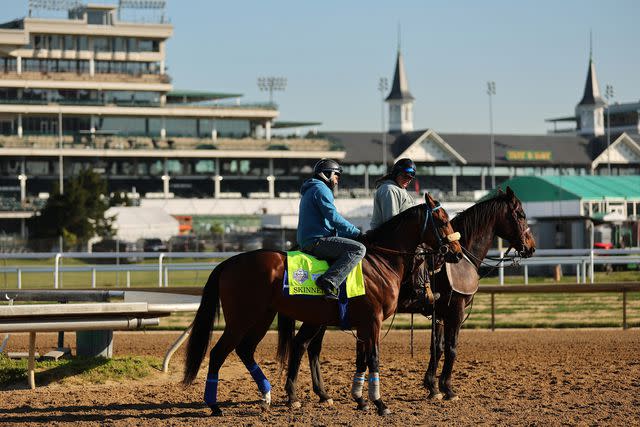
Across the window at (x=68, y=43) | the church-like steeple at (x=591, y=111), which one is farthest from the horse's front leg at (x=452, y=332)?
the church-like steeple at (x=591, y=111)

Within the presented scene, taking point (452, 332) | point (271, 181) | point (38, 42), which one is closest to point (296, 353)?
point (452, 332)

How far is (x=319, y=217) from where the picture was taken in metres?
8.84

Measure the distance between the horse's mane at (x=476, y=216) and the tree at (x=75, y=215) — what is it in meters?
43.2

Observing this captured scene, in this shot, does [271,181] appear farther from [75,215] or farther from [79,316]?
[79,316]

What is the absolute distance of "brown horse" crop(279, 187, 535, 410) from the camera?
9125 millimetres

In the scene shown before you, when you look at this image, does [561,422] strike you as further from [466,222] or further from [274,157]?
[274,157]

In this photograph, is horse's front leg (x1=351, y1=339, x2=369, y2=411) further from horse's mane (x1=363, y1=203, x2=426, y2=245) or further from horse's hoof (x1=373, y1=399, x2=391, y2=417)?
horse's mane (x1=363, y1=203, x2=426, y2=245)

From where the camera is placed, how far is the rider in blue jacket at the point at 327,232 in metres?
8.52

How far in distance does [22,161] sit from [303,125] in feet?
95.1

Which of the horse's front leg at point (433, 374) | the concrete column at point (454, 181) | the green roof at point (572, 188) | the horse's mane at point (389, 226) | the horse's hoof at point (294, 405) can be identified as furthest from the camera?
the concrete column at point (454, 181)

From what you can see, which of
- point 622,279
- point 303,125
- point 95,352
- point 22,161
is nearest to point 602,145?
point 303,125

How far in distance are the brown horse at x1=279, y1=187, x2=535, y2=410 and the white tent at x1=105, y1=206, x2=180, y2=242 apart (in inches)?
1791

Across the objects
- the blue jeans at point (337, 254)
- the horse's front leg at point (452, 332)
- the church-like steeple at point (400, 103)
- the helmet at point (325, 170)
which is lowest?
the horse's front leg at point (452, 332)

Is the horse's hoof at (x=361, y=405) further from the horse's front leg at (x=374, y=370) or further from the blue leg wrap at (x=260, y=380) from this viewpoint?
the blue leg wrap at (x=260, y=380)
